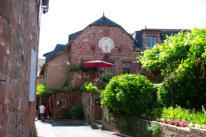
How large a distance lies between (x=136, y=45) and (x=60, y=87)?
8585mm

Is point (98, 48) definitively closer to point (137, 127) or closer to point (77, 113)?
point (77, 113)

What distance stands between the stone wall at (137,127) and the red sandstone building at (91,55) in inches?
252

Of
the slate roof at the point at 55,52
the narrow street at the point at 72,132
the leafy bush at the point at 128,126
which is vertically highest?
the slate roof at the point at 55,52

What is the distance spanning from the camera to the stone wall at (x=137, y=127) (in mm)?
5941

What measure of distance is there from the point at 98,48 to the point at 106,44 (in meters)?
0.87

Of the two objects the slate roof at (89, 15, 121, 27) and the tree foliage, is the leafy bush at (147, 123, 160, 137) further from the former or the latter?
the slate roof at (89, 15, 121, 27)

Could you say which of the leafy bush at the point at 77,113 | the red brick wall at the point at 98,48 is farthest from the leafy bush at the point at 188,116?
the red brick wall at the point at 98,48

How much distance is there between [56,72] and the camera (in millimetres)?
19797

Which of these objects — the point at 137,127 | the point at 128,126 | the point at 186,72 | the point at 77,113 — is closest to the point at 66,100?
the point at 77,113

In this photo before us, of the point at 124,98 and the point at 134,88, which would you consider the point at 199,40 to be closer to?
the point at 134,88

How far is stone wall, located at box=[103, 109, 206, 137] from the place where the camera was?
5.94 m

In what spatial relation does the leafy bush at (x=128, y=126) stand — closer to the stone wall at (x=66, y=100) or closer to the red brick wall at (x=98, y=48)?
the stone wall at (x=66, y=100)

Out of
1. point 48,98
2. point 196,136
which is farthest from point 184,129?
point 48,98

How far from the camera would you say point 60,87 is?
19688mm
